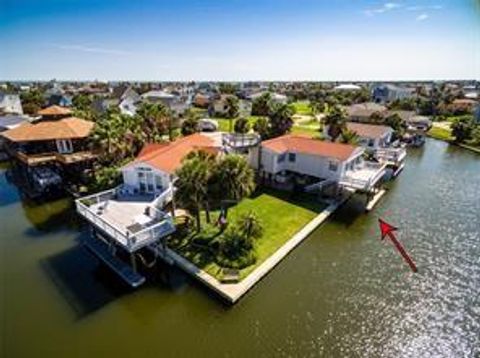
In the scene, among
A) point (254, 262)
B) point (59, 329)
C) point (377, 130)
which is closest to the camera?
point (59, 329)

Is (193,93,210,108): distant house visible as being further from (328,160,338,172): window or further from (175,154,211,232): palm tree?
(175,154,211,232): palm tree

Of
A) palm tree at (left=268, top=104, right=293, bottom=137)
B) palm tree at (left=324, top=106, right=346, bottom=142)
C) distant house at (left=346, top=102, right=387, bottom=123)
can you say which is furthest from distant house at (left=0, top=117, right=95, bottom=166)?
distant house at (left=346, top=102, right=387, bottom=123)

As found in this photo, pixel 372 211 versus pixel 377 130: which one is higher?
pixel 377 130

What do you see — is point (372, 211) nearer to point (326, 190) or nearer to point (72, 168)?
point (326, 190)

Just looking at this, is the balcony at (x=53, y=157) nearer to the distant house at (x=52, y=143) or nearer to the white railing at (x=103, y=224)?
the distant house at (x=52, y=143)

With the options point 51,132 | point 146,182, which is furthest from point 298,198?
point 51,132

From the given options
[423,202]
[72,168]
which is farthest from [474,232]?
[72,168]
